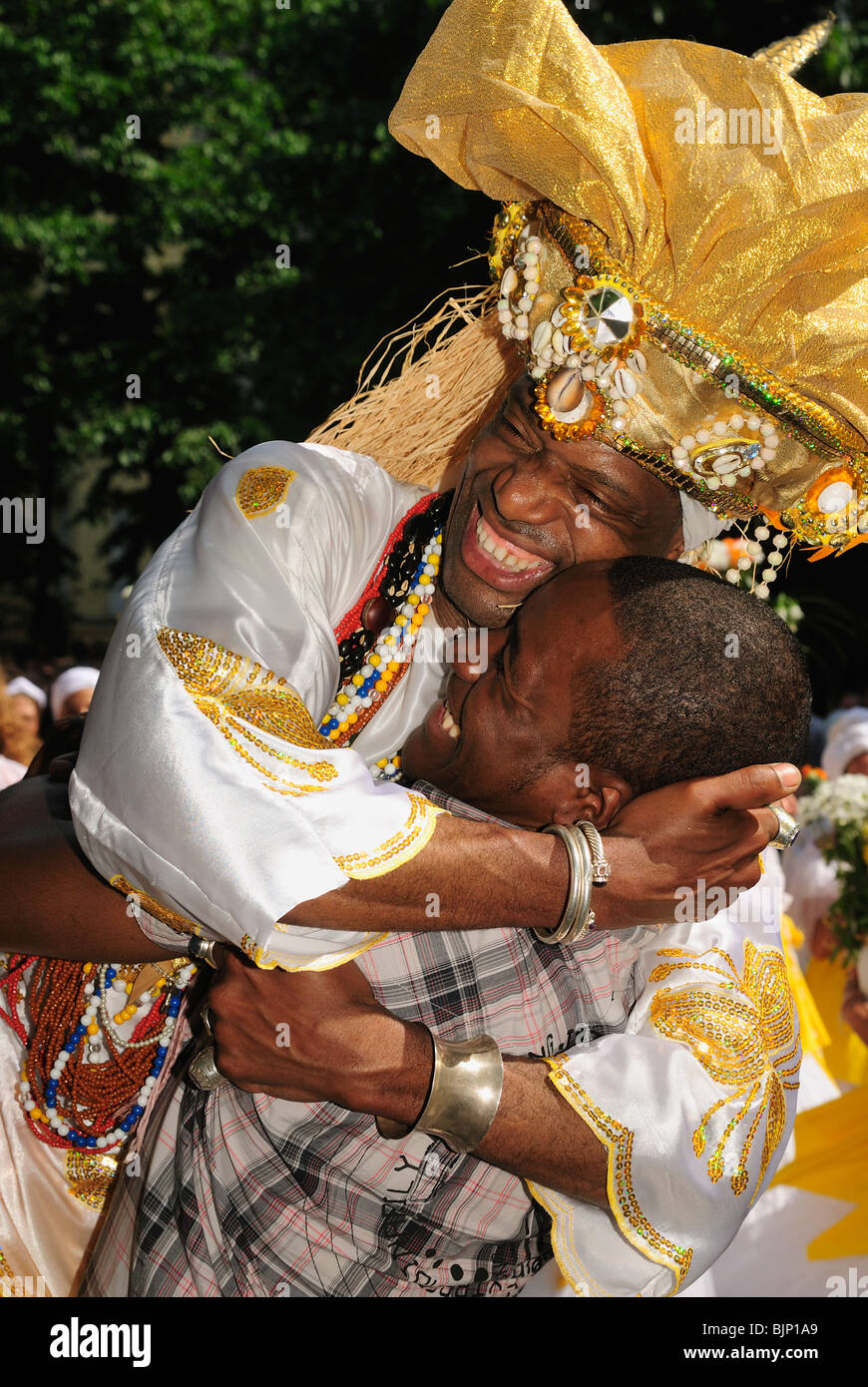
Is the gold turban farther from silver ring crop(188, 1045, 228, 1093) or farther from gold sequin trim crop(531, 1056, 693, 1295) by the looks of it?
silver ring crop(188, 1045, 228, 1093)

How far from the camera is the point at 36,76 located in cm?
1529

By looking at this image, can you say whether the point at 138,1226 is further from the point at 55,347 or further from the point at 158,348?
the point at 55,347

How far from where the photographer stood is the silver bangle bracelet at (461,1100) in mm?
2102

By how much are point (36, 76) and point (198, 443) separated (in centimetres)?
513

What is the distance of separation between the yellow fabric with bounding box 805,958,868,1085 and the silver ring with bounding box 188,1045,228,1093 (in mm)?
4384

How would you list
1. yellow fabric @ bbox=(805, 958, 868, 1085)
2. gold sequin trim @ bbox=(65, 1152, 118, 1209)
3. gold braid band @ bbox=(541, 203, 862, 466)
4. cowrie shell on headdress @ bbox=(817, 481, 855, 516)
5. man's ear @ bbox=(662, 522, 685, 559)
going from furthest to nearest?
yellow fabric @ bbox=(805, 958, 868, 1085), man's ear @ bbox=(662, 522, 685, 559), gold sequin trim @ bbox=(65, 1152, 118, 1209), cowrie shell on headdress @ bbox=(817, 481, 855, 516), gold braid band @ bbox=(541, 203, 862, 466)

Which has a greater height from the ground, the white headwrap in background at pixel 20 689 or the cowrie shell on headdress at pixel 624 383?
the cowrie shell on headdress at pixel 624 383

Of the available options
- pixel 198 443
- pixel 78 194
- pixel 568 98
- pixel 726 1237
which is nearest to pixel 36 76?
pixel 78 194

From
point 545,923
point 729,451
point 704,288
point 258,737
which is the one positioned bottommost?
point 545,923

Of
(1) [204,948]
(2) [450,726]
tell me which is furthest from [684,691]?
(1) [204,948]

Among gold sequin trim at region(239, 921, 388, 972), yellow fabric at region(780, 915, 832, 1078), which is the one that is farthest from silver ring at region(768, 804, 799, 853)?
yellow fabric at region(780, 915, 832, 1078)

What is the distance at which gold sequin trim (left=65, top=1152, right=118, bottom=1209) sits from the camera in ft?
8.84

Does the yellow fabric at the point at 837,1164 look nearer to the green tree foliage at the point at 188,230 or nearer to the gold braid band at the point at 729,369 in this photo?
the gold braid band at the point at 729,369

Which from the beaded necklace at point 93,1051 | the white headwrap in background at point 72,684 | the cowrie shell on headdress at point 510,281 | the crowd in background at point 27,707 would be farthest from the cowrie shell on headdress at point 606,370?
the white headwrap in background at point 72,684
